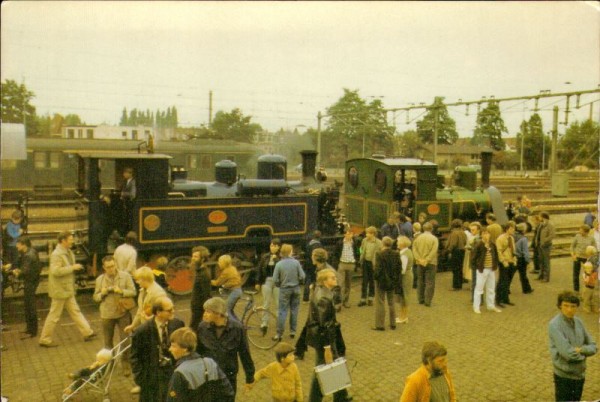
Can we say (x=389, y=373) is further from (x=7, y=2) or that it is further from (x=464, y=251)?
(x=7, y=2)

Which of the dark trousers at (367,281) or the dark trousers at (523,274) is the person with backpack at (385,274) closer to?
the dark trousers at (367,281)

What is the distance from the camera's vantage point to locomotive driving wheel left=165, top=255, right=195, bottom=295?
9.55 meters

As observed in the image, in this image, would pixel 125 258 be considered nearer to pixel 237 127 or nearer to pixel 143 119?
pixel 237 127

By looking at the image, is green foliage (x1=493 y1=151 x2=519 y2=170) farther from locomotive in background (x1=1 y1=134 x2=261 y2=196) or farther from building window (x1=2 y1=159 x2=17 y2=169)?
building window (x1=2 y1=159 x2=17 y2=169)

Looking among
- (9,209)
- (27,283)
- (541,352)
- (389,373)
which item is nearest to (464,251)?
(541,352)

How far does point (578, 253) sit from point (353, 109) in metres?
14.5

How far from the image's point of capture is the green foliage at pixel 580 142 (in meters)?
19.3

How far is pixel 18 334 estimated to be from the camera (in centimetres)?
729

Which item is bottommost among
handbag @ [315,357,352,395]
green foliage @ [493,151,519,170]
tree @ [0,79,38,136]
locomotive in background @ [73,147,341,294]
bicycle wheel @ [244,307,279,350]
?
bicycle wheel @ [244,307,279,350]

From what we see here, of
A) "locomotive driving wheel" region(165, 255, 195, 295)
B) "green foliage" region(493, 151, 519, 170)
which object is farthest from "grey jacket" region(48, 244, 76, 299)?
"green foliage" region(493, 151, 519, 170)

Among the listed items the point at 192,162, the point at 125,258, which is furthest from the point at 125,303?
the point at 192,162

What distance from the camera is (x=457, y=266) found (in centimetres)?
1042

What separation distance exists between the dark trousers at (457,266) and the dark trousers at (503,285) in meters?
0.98

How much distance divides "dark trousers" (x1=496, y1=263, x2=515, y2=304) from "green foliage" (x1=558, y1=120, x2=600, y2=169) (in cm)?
967
